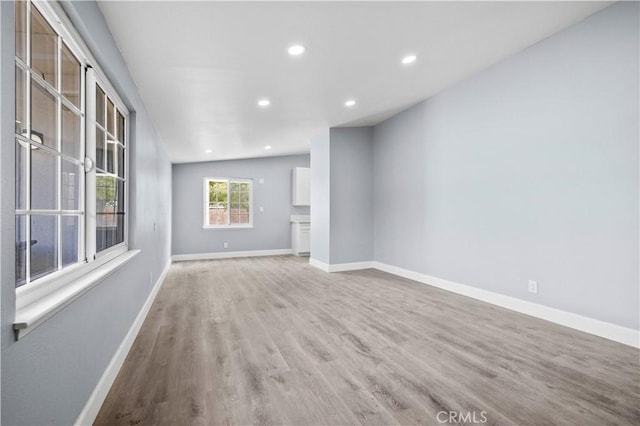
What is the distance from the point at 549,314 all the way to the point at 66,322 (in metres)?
3.85

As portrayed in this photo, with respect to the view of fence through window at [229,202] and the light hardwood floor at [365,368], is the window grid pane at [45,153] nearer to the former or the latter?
the light hardwood floor at [365,368]

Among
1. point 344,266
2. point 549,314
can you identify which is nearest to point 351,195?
point 344,266

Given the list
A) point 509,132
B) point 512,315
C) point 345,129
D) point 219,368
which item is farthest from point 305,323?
point 345,129

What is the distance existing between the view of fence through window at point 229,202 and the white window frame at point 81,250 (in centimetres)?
525

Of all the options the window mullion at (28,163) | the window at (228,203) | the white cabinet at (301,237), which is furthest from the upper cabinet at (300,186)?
the window mullion at (28,163)

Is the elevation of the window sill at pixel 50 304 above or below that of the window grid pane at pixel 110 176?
below

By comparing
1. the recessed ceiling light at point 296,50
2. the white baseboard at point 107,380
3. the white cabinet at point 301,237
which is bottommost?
the white baseboard at point 107,380

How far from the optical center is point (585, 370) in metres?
2.08

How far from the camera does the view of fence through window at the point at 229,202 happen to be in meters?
7.62

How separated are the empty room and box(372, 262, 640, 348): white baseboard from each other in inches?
0.6

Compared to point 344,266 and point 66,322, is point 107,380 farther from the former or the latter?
point 344,266

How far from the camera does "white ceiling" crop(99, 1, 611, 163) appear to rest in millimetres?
2209

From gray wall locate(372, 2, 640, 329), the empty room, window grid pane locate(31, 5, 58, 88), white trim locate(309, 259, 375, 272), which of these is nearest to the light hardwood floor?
the empty room

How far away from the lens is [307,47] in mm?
2709
